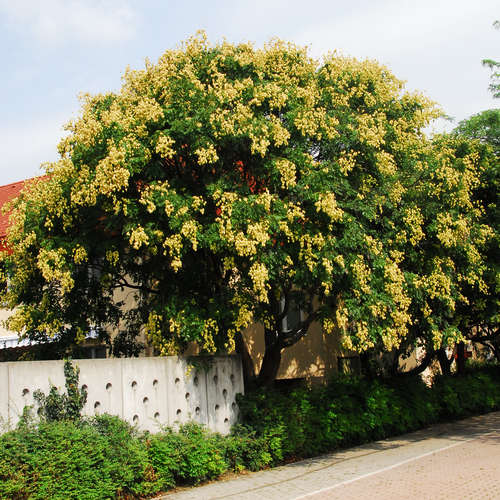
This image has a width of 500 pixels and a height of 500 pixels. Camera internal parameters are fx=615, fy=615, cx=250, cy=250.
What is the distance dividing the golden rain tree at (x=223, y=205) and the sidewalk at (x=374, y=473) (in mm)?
2439

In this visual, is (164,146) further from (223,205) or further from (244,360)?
(244,360)

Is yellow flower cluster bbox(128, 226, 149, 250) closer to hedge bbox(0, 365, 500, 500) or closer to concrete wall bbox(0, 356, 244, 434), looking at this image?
concrete wall bbox(0, 356, 244, 434)

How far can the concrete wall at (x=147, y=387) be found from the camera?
914 cm

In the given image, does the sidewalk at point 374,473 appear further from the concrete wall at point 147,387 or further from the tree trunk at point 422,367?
the tree trunk at point 422,367

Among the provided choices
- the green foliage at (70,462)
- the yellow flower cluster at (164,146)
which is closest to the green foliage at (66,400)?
the green foliage at (70,462)

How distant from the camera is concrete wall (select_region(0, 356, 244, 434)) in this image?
9.14m

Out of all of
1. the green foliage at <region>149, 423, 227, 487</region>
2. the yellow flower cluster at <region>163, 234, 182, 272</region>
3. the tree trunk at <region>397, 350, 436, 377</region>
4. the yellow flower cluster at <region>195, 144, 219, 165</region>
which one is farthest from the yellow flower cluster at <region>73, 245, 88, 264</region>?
the tree trunk at <region>397, 350, 436, 377</region>

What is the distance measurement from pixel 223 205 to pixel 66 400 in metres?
4.22

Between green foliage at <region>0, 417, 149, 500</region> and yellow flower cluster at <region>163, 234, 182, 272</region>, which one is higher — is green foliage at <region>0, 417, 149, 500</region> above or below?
below

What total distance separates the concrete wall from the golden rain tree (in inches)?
27.4

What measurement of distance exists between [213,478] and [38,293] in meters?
5.44

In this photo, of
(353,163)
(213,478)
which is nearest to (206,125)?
(353,163)

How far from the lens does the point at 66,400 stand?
965cm

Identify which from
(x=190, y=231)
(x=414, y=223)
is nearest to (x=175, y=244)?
(x=190, y=231)
